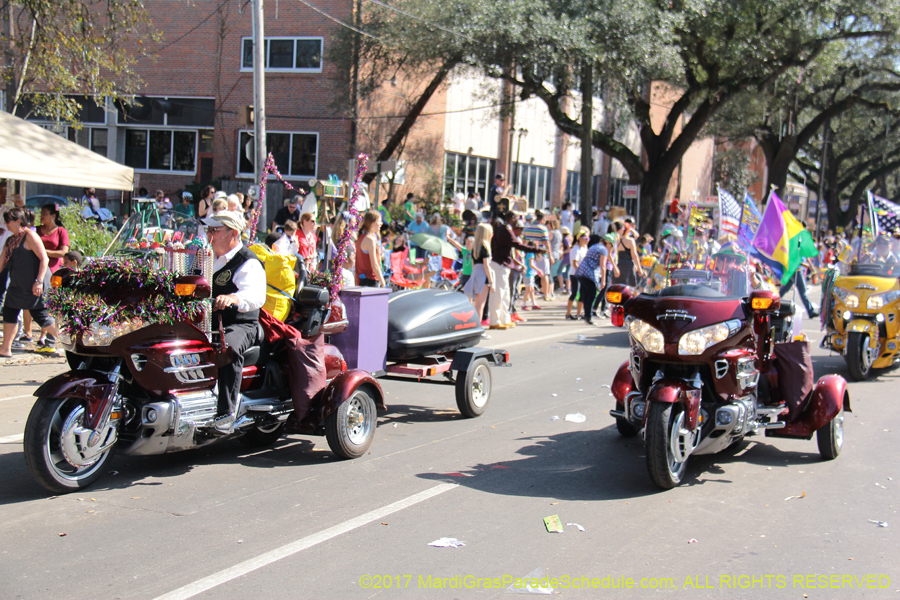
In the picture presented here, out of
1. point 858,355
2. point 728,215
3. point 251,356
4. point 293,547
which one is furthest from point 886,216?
point 293,547

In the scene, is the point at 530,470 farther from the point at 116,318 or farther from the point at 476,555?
the point at 116,318

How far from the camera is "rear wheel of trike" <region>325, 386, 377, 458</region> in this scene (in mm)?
6094

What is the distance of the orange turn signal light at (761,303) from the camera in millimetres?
5765

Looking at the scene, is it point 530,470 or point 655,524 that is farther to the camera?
point 530,470

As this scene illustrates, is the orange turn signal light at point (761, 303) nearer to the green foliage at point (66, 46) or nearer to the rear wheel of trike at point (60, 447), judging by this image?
the rear wheel of trike at point (60, 447)

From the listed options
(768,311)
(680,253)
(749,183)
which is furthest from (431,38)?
(749,183)

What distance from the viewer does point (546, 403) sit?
8664 millimetres

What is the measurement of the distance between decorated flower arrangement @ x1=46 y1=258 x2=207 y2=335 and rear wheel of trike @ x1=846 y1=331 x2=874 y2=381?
8.21 metres

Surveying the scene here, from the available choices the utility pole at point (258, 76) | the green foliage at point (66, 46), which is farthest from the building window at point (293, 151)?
the green foliage at point (66, 46)

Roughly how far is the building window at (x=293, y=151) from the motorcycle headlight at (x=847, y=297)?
19.5m

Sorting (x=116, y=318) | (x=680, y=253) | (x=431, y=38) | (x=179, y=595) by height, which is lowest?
(x=179, y=595)

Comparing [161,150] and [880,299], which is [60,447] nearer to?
[880,299]

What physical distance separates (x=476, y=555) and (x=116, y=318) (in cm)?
272

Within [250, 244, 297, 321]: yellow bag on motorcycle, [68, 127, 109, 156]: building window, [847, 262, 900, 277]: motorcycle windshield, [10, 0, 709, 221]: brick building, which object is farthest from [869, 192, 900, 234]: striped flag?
[68, 127, 109, 156]: building window
